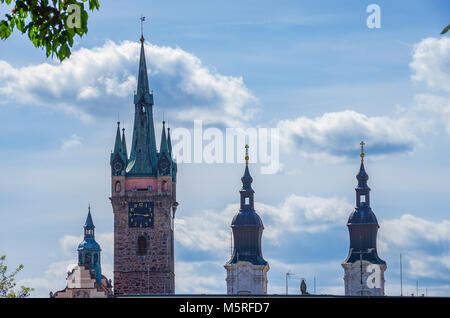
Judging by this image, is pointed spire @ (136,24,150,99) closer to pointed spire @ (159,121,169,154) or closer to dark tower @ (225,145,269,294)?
pointed spire @ (159,121,169,154)

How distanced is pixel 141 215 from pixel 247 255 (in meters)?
13.6

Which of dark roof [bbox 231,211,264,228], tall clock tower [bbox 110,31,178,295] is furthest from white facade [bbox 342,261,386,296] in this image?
tall clock tower [bbox 110,31,178,295]

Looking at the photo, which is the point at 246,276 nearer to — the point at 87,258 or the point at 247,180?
the point at 247,180

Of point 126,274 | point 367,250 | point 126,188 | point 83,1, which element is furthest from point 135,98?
point 83,1

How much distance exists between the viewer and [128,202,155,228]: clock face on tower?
140m

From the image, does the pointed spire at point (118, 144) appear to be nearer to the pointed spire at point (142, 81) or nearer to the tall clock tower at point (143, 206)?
the tall clock tower at point (143, 206)

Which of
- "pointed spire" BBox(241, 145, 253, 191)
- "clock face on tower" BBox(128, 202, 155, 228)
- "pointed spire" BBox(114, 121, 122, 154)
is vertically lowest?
"clock face on tower" BBox(128, 202, 155, 228)

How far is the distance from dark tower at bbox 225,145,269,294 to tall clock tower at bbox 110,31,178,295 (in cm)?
756

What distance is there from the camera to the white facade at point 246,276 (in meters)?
144

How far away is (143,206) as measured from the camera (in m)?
141

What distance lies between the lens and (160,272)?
451ft

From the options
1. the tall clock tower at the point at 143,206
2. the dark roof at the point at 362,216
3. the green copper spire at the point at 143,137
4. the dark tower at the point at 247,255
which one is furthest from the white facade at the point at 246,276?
the green copper spire at the point at 143,137
